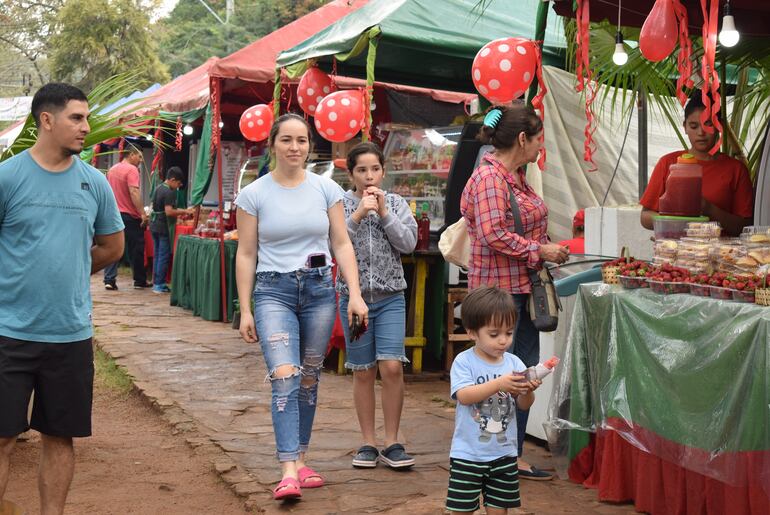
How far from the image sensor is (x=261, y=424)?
6629mm

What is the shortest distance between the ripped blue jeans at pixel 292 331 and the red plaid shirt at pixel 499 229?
76cm

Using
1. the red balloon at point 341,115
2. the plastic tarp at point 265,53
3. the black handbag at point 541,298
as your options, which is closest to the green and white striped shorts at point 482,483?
the black handbag at point 541,298

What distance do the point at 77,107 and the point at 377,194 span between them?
1.80 meters

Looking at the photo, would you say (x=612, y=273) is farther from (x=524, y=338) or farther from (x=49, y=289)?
(x=49, y=289)

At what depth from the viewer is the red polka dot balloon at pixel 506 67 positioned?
6.89 metres

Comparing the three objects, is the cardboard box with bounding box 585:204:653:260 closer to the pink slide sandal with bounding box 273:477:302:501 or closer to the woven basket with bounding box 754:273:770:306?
the woven basket with bounding box 754:273:770:306

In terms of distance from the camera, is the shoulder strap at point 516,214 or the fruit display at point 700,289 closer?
the fruit display at point 700,289

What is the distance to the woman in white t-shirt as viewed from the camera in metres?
4.68

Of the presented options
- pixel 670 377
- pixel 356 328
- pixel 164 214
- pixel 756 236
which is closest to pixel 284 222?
pixel 356 328

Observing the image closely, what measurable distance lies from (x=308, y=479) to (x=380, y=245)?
1.37m

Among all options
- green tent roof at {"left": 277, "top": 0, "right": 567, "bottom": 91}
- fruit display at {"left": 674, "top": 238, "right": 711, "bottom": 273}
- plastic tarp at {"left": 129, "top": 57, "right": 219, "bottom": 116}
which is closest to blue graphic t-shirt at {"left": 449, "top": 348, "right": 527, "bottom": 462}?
fruit display at {"left": 674, "top": 238, "right": 711, "bottom": 273}

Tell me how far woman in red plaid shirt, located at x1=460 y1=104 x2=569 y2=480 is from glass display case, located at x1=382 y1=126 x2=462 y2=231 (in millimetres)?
3699

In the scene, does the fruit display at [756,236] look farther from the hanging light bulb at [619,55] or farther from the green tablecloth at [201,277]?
the green tablecloth at [201,277]

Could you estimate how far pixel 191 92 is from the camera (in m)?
14.8
